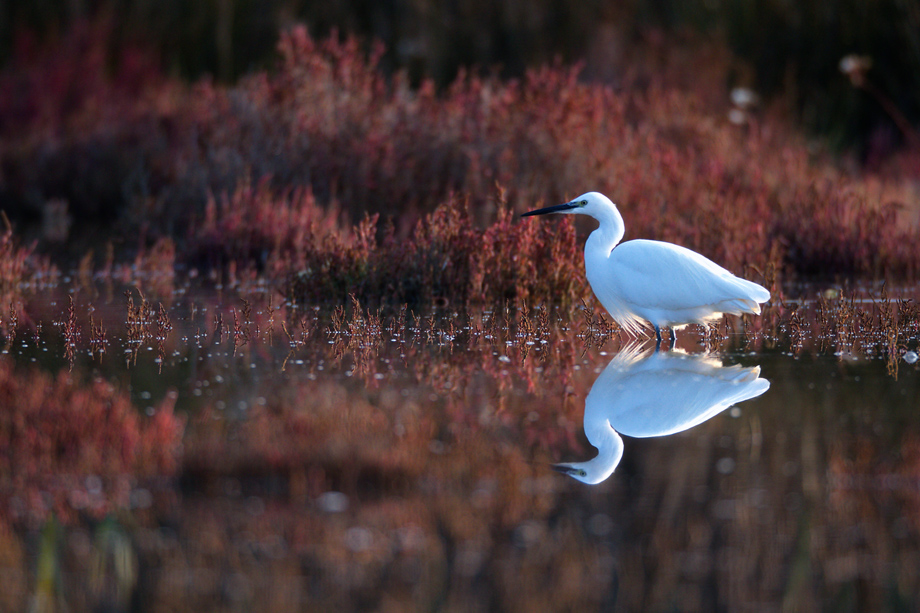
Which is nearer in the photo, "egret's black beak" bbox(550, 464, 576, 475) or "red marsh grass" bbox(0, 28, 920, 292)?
"egret's black beak" bbox(550, 464, 576, 475)

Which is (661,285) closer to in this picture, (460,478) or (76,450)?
(460,478)

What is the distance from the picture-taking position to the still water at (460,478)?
3.15m

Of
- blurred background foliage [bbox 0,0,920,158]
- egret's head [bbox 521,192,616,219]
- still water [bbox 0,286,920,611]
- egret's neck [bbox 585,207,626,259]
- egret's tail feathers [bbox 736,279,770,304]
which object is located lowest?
still water [bbox 0,286,920,611]

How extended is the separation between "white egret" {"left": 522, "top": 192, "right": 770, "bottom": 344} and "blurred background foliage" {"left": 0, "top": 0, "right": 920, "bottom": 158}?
9.52 metres

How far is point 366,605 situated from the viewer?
301 centimetres

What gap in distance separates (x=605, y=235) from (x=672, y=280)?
0.72 meters

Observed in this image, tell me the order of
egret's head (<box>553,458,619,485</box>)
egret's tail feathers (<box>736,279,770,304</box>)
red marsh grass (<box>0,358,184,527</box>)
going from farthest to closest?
egret's tail feathers (<box>736,279,770,304</box>) → egret's head (<box>553,458,619,485</box>) → red marsh grass (<box>0,358,184,527</box>)

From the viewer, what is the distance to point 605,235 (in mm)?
7285

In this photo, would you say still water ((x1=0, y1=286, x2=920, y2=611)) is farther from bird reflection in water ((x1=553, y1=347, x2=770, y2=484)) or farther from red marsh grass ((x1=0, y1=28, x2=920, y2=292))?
red marsh grass ((x1=0, y1=28, x2=920, y2=292))

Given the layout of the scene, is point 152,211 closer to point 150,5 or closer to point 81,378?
point 150,5

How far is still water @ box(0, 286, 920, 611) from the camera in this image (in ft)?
10.3

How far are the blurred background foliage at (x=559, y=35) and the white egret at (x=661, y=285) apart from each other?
952cm

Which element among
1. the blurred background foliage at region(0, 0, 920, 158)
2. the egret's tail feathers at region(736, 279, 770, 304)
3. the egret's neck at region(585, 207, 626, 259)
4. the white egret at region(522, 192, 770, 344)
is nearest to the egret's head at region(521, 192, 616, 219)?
the egret's neck at region(585, 207, 626, 259)

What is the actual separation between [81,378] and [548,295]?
4.12m
